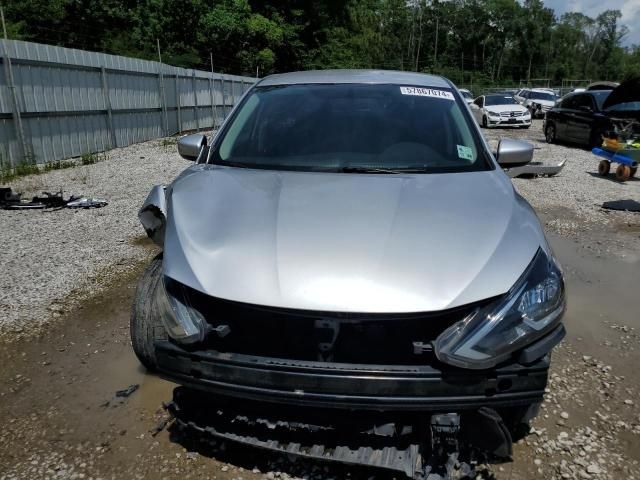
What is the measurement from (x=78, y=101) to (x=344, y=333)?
39.2ft

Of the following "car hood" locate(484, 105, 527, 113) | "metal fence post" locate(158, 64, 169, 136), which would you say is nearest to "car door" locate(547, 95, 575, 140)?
"car hood" locate(484, 105, 527, 113)

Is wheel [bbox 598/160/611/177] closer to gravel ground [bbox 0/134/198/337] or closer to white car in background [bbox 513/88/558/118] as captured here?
gravel ground [bbox 0/134/198/337]

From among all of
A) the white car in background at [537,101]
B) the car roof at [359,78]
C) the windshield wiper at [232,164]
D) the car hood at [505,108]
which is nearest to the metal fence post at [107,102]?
the car roof at [359,78]

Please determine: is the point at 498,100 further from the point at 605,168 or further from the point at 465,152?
the point at 465,152

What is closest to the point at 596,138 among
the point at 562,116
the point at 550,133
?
the point at 562,116

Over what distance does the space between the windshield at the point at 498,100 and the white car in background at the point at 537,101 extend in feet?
20.4

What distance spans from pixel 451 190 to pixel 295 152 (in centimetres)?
94

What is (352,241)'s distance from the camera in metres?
1.96

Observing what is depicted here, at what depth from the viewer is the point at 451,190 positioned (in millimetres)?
2408

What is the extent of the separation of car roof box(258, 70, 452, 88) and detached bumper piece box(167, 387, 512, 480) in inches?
88.7

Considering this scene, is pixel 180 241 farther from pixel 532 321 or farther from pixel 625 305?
pixel 625 305

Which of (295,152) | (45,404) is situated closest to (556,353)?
(295,152)

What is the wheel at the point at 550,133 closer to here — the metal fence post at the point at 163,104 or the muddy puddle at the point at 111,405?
the metal fence post at the point at 163,104

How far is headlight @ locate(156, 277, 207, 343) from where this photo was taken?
1852mm
